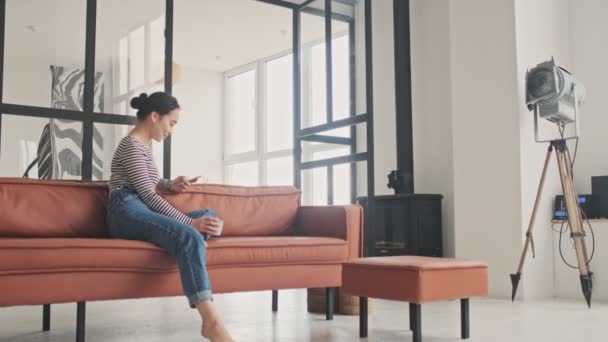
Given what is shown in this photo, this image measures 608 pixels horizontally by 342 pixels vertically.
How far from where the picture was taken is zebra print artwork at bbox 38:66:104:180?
4434mm

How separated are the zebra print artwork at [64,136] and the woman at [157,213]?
5.64ft

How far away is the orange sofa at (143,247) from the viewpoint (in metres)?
2.31

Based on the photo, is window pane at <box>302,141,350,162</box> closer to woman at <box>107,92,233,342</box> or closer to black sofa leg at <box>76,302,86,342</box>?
woman at <box>107,92,233,342</box>

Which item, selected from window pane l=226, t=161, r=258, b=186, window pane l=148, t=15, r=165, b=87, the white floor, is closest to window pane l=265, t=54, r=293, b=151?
window pane l=226, t=161, r=258, b=186

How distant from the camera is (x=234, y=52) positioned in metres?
8.84

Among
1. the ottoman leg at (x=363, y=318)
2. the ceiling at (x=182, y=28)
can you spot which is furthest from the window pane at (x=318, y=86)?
the ottoman leg at (x=363, y=318)

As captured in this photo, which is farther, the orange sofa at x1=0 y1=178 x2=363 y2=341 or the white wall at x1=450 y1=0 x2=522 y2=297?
the white wall at x1=450 y1=0 x2=522 y2=297

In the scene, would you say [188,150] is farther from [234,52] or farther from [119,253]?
[119,253]

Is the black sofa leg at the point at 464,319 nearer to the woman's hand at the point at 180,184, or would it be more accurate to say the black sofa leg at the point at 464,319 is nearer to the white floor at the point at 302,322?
the white floor at the point at 302,322

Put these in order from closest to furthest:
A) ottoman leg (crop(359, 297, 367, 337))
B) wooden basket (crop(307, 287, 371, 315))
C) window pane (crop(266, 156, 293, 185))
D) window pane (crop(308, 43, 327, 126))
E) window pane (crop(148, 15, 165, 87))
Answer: ottoman leg (crop(359, 297, 367, 337)) < wooden basket (crop(307, 287, 371, 315)) < window pane (crop(148, 15, 165, 87)) < window pane (crop(308, 43, 327, 126)) < window pane (crop(266, 156, 293, 185))

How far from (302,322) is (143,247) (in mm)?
1035

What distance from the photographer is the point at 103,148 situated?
4.64 m

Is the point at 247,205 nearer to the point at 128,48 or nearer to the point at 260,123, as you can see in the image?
the point at 128,48

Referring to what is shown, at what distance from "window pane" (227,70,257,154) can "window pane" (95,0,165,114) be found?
14.5ft
